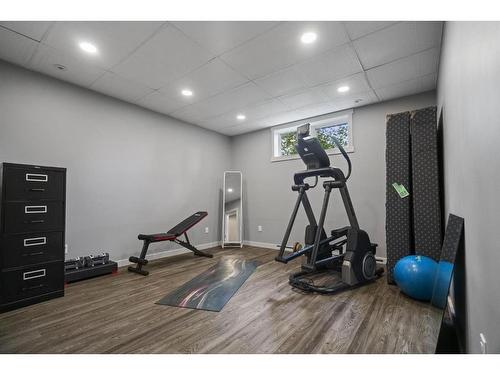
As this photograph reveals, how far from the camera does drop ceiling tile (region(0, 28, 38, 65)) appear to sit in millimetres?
2316

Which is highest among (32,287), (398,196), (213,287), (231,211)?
(398,196)

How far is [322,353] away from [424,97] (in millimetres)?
3822

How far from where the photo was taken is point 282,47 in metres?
2.46

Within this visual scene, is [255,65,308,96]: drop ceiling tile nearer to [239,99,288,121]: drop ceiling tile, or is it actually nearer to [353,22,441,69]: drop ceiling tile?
[239,99,288,121]: drop ceiling tile

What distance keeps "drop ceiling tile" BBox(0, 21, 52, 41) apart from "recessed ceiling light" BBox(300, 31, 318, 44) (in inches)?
92.3

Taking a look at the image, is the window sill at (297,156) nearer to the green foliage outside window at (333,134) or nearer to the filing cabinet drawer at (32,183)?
the green foliage outside window at (333,134)

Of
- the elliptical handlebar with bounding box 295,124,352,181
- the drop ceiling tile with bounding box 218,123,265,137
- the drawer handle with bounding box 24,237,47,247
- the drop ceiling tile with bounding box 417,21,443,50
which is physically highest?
the drop ceiling tile with bounding box 417,21,443,50

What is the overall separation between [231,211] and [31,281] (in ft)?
11.4

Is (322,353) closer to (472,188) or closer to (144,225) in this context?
(472,188)

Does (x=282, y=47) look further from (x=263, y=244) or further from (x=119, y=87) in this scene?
(x=263, y=244)

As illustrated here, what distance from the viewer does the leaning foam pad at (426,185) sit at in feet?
8.39

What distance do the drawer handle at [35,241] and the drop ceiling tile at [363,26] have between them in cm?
365

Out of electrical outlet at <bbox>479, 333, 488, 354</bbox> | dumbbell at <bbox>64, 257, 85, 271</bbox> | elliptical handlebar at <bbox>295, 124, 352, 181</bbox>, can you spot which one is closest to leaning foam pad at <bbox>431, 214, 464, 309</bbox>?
electrical outlet at <bbox>479, 333, 488, 354</bbox>

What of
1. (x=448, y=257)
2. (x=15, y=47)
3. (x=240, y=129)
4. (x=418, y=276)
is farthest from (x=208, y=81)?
(x=418, y=276)
